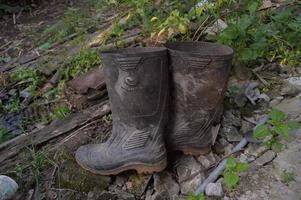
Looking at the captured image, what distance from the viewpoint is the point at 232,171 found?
5.07 ft

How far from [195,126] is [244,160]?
0.84 feet

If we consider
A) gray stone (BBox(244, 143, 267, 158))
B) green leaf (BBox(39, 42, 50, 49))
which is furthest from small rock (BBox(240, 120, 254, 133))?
green leaf (BBox(39, 42, 50, 49))

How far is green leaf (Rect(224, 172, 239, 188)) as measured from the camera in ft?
4.91

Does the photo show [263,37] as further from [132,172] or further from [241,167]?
[132,172]

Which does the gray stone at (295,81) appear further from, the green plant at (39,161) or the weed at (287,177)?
the green plant at (39,161)

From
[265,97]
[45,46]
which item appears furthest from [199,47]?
[45,46]

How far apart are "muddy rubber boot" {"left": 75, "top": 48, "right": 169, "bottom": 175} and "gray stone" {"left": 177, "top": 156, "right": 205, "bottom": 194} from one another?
0.13 metres

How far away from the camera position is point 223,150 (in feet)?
5.89

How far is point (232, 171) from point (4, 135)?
4.23 ft

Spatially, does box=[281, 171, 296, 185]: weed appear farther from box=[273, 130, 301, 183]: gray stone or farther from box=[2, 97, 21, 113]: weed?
box=[2, 97, 21, 113]: weed

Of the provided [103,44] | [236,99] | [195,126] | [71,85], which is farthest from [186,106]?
[103,44]

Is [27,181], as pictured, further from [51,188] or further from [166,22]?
[166,22]

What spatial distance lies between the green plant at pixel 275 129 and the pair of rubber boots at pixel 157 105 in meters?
0.23

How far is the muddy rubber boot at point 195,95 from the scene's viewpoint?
1.64 metres
